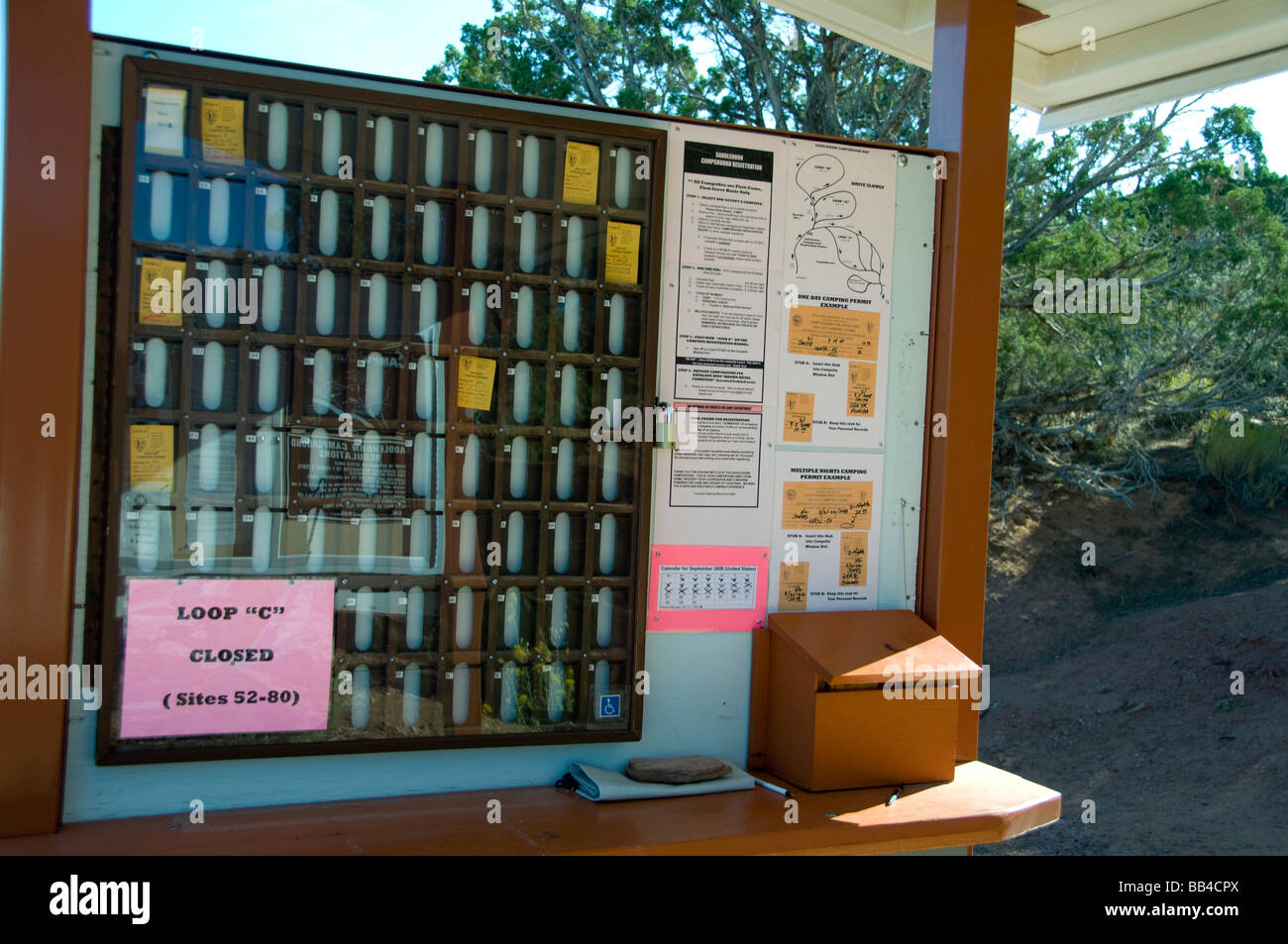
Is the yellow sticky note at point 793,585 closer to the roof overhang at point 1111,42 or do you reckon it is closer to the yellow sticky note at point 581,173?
the yellow sticky note at point 581,173

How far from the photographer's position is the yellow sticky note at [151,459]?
10.8 ft

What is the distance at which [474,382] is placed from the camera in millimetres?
3641

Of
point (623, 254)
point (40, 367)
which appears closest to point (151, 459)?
point (40, 367)

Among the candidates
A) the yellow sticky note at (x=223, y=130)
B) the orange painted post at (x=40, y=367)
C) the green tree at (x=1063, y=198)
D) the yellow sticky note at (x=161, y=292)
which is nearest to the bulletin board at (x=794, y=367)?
the yellow sticky note at (x=223, y=130)

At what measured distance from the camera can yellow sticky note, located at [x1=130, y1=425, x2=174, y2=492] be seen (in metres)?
3.29

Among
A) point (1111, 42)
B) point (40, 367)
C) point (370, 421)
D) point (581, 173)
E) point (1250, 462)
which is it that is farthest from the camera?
point (1250, 462)

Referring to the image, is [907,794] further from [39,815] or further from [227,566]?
[39,815]

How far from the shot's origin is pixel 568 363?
3770 mm

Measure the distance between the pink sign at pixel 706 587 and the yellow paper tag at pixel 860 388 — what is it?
69 centimetres

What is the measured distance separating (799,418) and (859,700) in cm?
111

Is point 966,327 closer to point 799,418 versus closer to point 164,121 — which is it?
point 799,418

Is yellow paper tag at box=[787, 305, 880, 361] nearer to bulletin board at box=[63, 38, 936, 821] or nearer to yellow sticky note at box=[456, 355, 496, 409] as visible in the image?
bulletin board at box=[63, 38, 936, 821]

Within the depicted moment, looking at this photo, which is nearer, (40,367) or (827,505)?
(40,367)
